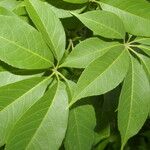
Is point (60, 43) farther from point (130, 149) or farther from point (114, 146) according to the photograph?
point (130, 149)

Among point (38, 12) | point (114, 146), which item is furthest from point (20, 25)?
point (114, 146)

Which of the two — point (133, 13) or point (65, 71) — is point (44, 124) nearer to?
point (65, 71)

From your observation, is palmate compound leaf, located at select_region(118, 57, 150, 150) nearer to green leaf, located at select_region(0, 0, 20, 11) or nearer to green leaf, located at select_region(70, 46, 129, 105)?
green leaf, located at select_region(70, 46, 129, 105)

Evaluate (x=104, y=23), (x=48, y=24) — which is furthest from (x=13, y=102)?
(x=104, y=23)

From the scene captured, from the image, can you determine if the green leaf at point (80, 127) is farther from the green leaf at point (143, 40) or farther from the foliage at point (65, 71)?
the green leaf at point (143, 40)

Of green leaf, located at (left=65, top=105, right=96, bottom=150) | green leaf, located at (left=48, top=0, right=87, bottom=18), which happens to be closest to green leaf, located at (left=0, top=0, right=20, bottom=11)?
green leaf, located at (left=48, top=0, right=87, bottom=18)

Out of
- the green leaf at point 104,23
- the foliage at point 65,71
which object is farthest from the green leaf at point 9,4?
the green leaf at point 104,23
